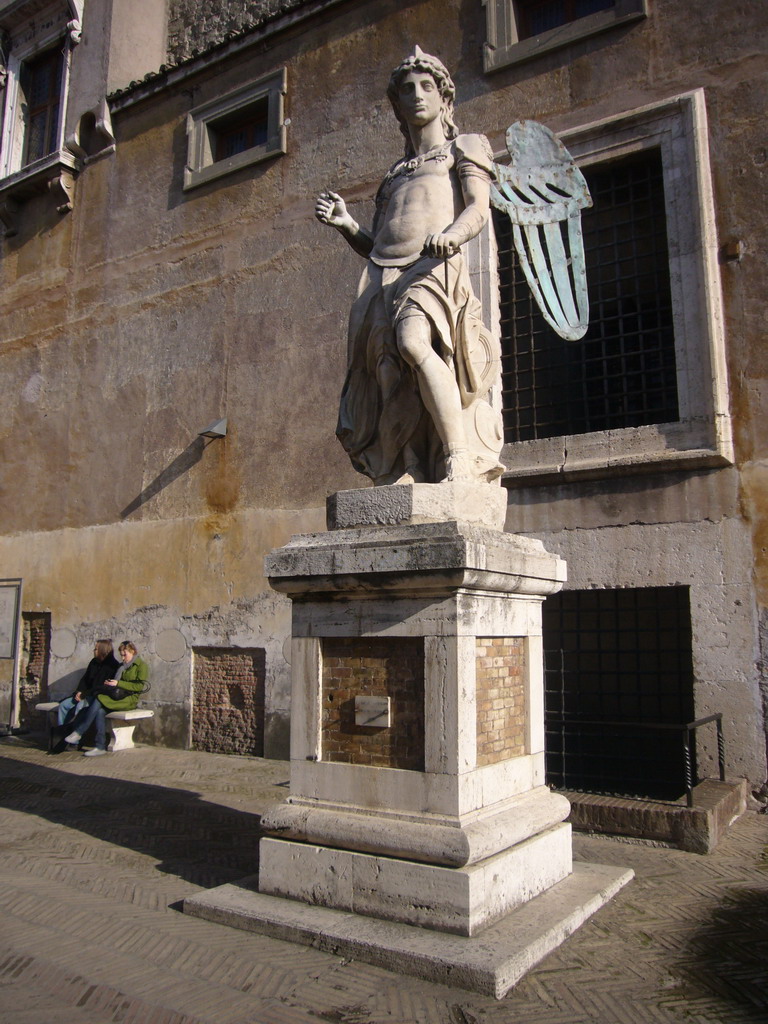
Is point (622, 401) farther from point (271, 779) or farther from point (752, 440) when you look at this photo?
point (271, 779)

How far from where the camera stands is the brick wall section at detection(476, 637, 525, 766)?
174 inches

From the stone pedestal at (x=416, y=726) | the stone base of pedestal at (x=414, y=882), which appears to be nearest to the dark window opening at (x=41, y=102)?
the stone pedestal at (x=416, y=726)

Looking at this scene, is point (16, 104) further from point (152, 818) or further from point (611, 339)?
point (152, 818)

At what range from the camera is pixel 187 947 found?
13.1ft

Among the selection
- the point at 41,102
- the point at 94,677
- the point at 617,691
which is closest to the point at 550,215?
the point at 617,691

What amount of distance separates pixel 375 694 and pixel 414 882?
0.95m

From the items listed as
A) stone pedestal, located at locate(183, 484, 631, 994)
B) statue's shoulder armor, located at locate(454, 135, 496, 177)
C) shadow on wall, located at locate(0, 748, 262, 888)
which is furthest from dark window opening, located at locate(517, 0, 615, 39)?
shadow on wall, located at locate(0, 748, 262, 888)

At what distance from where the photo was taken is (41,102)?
51.5ft

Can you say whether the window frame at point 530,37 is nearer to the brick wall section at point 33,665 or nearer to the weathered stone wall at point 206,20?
the weathered stone wall at point 206,20

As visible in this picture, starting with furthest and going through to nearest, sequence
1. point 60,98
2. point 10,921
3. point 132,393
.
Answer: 1. point 60,98
2. point 132,393
3. point 10,921

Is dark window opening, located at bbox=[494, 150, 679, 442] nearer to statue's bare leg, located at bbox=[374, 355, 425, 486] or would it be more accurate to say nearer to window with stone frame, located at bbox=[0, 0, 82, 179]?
statue's bare leg, located at bbox=[374, 355, 425, 486]

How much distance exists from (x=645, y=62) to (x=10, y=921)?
378 inches

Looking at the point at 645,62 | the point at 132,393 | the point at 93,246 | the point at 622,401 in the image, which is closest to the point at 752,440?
the point at 622,401

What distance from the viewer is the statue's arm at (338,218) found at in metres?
5.38
